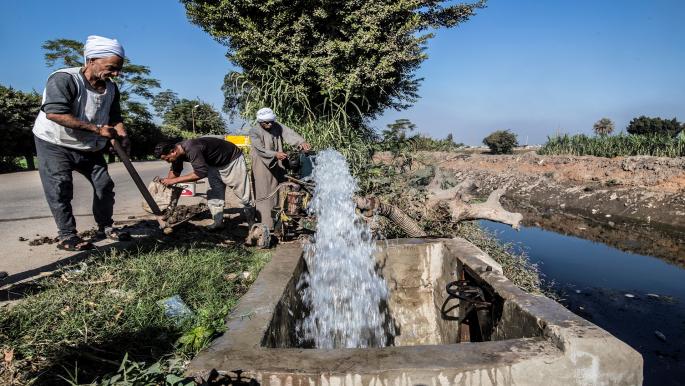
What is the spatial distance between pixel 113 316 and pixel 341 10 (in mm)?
6561

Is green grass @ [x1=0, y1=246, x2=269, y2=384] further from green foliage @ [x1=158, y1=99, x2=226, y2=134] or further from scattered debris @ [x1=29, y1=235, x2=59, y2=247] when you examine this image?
green foliage @ [x1=158, y1=99, x2=226, y2=134]

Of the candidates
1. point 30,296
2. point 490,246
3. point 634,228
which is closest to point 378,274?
point 30,296

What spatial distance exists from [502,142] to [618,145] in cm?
1433

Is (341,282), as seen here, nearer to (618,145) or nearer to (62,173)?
(62,173)

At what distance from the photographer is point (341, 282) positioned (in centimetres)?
402

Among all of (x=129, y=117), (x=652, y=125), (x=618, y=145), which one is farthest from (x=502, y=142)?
(x=129, y=117)

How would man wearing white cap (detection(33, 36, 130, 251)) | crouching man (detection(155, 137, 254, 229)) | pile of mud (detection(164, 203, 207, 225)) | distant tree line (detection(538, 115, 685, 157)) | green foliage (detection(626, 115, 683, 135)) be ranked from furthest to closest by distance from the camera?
green foliage (detection(626, 115, 683, 135)) < distant tree line (detection(538, 115, 685, 157)) < pile of mud (detection(164, 203, 207, 225)) < crouching man (detection(155, 137, 254, 229)) < man wearing white cap (detection(33, 36, 130, 251))

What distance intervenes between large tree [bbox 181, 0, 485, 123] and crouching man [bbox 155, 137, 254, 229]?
171 centimetres

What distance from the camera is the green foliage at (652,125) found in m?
42.7

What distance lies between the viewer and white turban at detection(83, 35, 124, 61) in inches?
120

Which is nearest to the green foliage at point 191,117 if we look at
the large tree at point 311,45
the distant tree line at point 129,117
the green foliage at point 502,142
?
the distant tree line at point 129,117

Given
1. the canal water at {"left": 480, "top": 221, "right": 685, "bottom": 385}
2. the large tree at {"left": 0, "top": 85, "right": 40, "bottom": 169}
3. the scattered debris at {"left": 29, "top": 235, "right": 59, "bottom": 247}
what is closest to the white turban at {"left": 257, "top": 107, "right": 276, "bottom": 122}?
the scattered debris at {"left": 29, "top": 235, "right": 59, "bottom": 247}

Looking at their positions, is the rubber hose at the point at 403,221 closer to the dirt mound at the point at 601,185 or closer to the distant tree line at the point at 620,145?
the dirt mound at the point at 601,185

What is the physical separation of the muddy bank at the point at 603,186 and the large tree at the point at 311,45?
2048 millimetres
